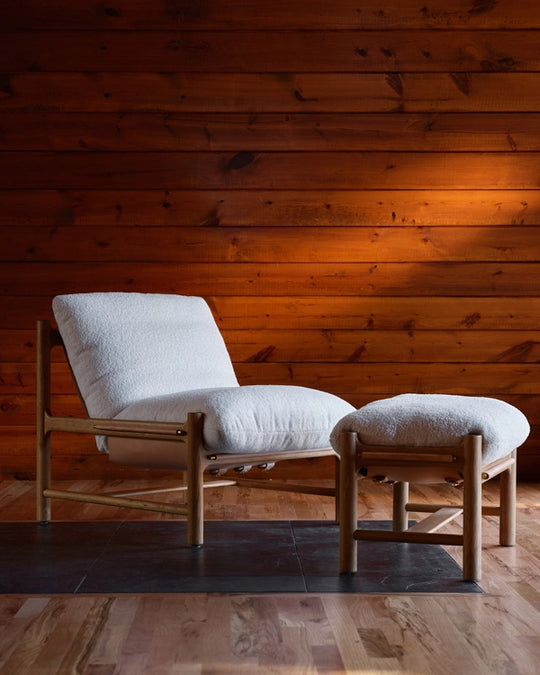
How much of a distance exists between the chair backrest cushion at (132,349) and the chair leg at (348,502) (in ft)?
2.74

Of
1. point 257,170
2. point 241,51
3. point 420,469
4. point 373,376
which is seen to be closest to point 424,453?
point 420,469

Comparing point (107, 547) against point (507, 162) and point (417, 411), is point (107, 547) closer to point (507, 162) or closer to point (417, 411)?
point (417, 411)

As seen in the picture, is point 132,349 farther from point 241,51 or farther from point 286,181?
point 241,51

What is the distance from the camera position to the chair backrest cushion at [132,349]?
111 inches

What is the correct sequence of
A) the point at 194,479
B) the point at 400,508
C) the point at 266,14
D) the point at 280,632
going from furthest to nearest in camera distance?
the point at 266,14 < the point at 400,508 < the point at 194,479 < the point at 280,632

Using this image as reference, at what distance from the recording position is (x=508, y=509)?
2.55m

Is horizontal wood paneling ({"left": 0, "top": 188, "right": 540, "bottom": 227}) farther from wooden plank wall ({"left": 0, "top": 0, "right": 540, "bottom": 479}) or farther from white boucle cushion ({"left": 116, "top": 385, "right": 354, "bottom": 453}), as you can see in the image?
white boucle cushion ({"left": 116, "top": 385, "right": 354, "bottom": 453})

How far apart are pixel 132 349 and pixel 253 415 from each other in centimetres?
56

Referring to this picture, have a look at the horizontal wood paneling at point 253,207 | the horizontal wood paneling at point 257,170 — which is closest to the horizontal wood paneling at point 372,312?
the horizontal wood paneling at point 253,207

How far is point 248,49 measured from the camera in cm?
375

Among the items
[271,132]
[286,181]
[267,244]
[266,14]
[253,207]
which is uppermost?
[266,14]

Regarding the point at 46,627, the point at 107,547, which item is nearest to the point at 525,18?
the point at 107,547

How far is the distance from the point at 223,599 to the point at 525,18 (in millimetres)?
Result: 2801

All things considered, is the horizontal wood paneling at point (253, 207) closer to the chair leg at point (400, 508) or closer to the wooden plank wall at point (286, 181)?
the wooden plank wall at point (286, 181)
